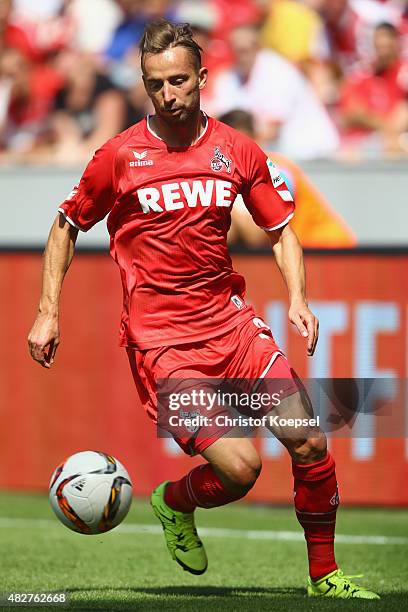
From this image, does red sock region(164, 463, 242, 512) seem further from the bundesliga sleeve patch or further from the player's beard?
the player's beard

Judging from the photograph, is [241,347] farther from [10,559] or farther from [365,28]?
[365,28]

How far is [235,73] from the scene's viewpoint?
13297mm

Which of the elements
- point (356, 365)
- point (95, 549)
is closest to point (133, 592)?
point (95, 549)

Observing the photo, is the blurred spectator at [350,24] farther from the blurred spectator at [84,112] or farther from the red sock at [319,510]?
the red sock at [319,510]

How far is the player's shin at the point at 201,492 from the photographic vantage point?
5.77 meters

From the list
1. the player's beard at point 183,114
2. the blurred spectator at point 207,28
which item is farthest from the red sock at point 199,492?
the blurred spectator at point 207,28

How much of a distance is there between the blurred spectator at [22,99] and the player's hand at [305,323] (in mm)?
8743

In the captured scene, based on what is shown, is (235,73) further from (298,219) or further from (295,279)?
(295,279)

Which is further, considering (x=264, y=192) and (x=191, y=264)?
(x=264, y=192)

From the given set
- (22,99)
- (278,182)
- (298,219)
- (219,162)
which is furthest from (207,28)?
(219,162)

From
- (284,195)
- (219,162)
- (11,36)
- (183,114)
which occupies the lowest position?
(11,36)

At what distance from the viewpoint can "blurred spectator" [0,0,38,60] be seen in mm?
14461

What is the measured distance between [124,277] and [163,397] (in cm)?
60

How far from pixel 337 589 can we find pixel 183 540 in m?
0.90
